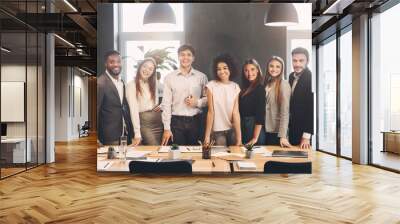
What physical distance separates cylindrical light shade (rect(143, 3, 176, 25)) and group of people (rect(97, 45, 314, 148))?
56 centimetres

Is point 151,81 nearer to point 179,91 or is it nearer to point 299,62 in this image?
point 179,91

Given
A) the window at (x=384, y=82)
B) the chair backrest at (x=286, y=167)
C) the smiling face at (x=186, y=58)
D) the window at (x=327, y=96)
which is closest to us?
the chair backrest at (x=286, y=167)

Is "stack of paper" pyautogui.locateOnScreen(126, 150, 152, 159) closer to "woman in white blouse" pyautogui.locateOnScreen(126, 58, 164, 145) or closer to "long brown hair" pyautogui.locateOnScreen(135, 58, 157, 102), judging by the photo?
"woman in white blouse" pyautogui.locateOnScreen(126, 58, 164, 145)

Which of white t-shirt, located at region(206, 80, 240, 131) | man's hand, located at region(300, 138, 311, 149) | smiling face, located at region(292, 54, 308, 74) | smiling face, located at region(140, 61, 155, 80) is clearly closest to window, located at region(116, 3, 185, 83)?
smiling face, located at region(140, 61, 155, 80)

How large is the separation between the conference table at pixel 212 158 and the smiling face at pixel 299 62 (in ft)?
4.45

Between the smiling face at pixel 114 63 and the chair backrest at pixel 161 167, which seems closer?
the chair backrest at pixel 161 167

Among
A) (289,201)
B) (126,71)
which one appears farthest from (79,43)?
(289,201)

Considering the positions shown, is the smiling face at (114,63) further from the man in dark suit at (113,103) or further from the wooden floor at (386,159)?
the wooden floor at (386,159)

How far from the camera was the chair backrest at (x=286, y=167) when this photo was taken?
257 inches

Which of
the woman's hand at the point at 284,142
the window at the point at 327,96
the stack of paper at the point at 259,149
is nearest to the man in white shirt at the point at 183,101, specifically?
the stack of paper at the point at 259,149

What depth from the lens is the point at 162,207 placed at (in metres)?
4.60

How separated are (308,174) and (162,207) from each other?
3210mm

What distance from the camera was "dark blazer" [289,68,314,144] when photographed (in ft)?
21.8

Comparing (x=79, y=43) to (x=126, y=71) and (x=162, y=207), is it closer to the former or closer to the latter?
(x=126, y=71)
